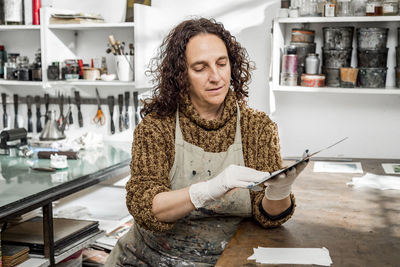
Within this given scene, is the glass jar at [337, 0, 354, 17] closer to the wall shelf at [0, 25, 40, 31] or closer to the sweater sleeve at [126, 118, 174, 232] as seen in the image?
the sweater sleeve at [126, 118, 174, 232]

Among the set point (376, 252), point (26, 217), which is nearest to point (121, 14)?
point (26, 217)

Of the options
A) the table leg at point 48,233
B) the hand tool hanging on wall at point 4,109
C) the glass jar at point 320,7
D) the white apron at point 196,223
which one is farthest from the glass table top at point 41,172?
the glass jar at point 320,7

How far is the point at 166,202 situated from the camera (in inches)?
65.0

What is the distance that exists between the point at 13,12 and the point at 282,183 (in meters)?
2.96

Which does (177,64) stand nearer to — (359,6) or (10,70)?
(359,6)

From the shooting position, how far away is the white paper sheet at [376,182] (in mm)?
2398

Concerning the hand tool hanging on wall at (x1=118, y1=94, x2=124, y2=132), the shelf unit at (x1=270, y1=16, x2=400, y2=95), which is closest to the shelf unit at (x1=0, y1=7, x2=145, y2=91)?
the hand tool hanging on wall at (x1=118, y1=94, x2=124, y2=132)

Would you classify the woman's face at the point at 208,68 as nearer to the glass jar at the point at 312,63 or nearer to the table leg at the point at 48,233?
the table leg at the point at 48,233

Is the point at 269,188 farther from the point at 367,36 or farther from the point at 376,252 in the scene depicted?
the point at 367,36

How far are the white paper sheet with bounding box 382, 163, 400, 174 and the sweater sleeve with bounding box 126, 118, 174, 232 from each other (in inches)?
59.2

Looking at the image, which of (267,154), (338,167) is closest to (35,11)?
(338,167)

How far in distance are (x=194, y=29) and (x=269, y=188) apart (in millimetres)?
683

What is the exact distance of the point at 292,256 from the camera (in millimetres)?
1486

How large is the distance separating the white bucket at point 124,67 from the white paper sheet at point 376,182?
178 cm
